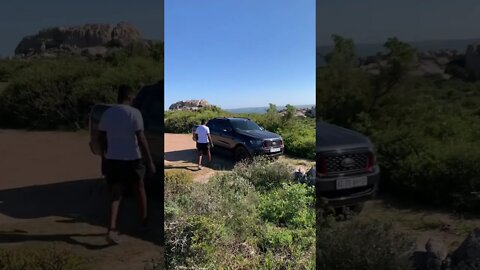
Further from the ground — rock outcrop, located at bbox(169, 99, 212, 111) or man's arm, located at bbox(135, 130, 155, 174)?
rock outcrop, located at bbox(169, 99, 212, 111)

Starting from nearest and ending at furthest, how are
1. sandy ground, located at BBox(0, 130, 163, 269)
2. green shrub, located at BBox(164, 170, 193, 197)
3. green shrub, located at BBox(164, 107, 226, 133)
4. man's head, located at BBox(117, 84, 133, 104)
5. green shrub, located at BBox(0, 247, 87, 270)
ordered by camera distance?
green shrub, located at BBox(0, 247, 87, 270)
sandy ground, located at BBox(0, 130, 163, 269)
man's head, located at BBox(117, 84, 133, 104)
green shrub, located at BBox(164, 170, 193, 197)
green shrub, located at BBox(164, 107, 226, 133)

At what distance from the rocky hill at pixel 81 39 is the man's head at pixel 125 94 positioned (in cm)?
35

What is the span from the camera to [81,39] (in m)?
4.25

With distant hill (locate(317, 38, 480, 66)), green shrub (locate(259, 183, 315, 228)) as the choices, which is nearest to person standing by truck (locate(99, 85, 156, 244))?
distant hill (locate(317, 38, 480, 66))

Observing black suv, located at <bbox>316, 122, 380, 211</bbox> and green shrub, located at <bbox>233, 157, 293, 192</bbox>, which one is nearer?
black suv, located at <bbox>316, 122, 380, 211</bbox>

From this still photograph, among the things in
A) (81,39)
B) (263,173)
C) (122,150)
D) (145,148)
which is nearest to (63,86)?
(81,39)

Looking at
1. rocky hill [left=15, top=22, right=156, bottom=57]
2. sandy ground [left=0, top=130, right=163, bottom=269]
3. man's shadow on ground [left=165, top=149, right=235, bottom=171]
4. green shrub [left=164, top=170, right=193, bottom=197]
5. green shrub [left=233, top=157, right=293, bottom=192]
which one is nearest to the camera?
sandy ground [left=0, top=130, right=163, bottom=269]

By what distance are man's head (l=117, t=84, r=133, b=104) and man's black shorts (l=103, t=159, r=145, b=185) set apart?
1.69 feet

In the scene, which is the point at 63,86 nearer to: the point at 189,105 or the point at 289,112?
the point at 189,105

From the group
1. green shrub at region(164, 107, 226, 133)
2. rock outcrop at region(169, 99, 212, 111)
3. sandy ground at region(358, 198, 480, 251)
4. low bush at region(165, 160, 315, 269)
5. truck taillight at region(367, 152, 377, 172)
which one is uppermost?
rock outcrop at region(169, 99, 212, 111)

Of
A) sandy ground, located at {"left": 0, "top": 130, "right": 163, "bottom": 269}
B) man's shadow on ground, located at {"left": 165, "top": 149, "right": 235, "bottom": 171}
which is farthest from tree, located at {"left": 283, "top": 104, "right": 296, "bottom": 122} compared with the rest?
sandy ground, located at {"left": 0, "top": 130, "right": 163, "bottom": 269}

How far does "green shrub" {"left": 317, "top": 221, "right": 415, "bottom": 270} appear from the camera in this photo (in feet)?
14.1

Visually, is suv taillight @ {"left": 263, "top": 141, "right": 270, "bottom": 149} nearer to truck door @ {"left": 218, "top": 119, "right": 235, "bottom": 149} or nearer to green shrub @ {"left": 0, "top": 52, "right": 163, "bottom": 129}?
truck door @ {"left": 218, "top": 119, "right": 235, "bottom": 149}

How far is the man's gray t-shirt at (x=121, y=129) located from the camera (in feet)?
13.8
